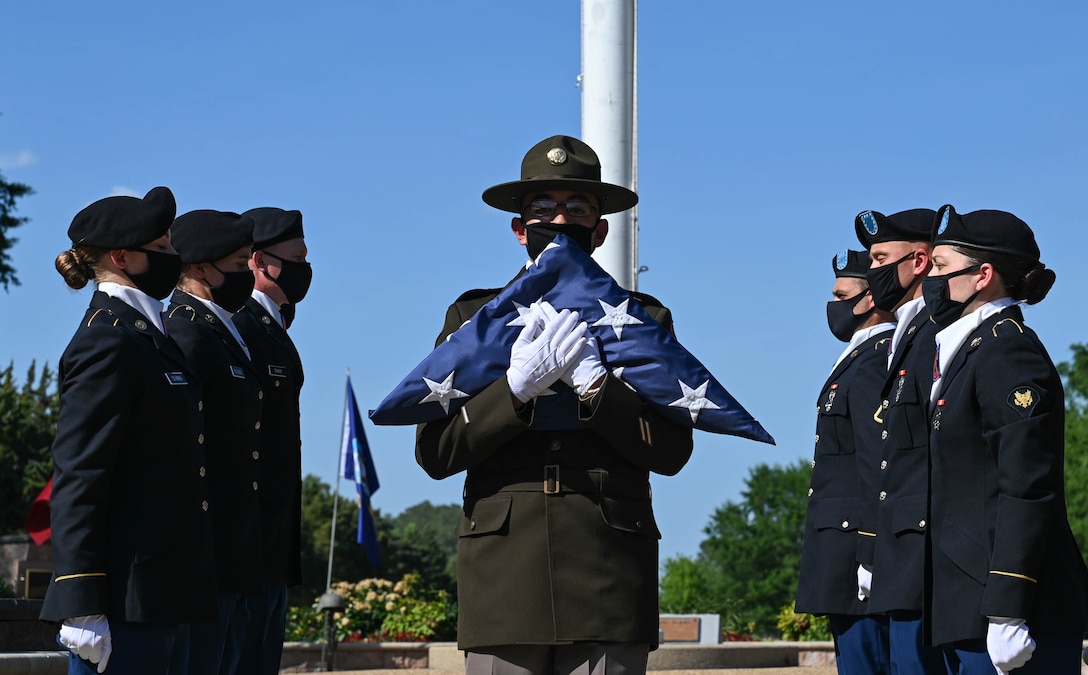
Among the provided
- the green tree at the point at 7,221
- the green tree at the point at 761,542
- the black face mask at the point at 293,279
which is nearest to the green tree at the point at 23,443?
the green tree at the point at 7,221

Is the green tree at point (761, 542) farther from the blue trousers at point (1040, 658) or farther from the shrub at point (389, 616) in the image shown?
the blue trousers at point (1040, 658)

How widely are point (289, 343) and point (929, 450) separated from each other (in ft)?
10.8

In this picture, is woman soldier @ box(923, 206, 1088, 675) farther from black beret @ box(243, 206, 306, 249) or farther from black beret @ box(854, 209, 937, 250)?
black beret @ box(243, 206, 306, 249)

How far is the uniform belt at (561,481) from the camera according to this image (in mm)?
4910

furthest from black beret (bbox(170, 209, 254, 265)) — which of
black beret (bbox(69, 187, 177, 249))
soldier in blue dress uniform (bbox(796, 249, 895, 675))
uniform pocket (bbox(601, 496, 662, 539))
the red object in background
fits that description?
the red object in background

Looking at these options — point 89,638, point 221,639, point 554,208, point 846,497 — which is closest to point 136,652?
point 89,638

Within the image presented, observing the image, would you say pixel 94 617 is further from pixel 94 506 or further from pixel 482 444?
pixel 482 444

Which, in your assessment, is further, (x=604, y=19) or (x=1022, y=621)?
(x=604, y=19)

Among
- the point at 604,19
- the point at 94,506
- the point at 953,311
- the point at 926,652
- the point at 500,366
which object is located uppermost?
the point at 604,19

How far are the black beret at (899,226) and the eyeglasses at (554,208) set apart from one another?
95.1 inches

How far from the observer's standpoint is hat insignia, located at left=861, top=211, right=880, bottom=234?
286 inches

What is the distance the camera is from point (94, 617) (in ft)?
16.0

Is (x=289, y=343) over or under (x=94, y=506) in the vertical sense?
over

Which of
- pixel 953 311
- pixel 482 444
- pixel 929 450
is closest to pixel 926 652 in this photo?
pixel 929 450
